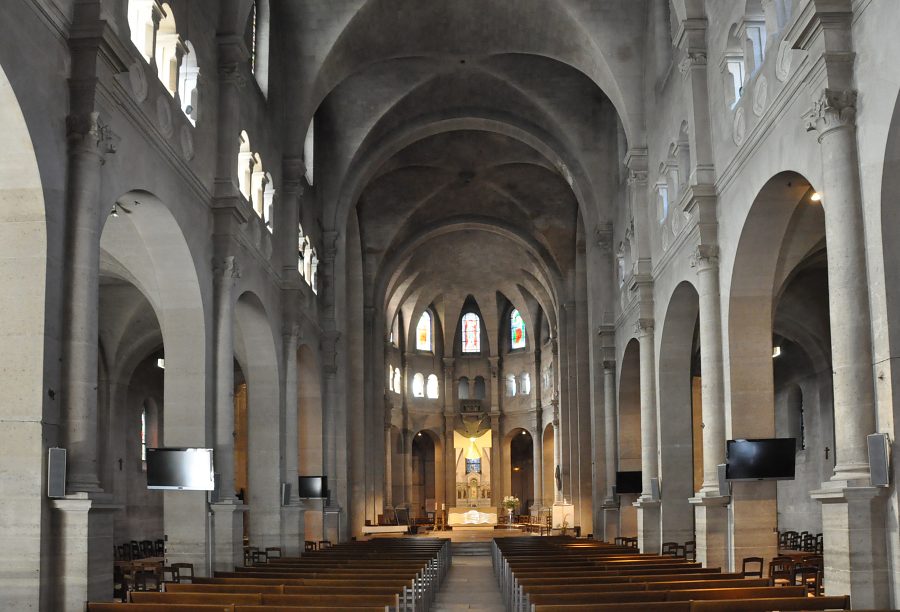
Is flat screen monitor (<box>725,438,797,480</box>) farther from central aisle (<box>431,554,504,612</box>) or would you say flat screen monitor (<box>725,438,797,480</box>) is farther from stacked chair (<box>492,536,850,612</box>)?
central aisle (<box>431,554,504,612</box>)

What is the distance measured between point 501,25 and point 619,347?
10681 millimetres

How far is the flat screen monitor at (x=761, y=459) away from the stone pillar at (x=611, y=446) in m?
15.3

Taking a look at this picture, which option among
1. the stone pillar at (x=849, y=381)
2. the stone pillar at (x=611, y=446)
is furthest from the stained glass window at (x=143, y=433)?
the stone pillar at (x=849, y=381)

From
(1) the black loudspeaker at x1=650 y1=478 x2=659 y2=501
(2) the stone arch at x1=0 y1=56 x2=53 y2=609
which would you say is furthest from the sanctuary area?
(1) the black loudspeaker at x1=650 y1=478 x2=659 y2=501

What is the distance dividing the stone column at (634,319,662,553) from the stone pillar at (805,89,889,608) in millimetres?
12541

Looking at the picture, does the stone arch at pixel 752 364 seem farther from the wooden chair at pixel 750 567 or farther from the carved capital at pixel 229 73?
the carved capital at pixel 229 73

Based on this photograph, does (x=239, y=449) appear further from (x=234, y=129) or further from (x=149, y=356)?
(x=234, y=129)

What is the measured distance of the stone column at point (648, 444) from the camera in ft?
80.8

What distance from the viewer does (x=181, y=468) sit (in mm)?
16906

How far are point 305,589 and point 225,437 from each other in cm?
643

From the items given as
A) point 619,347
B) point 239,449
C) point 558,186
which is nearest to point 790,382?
point 619,347

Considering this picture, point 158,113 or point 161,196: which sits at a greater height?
point 158,113

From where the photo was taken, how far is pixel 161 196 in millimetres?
16828

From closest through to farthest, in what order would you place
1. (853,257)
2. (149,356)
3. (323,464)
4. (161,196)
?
(853,257) < (161,196) < (323,464) < (149,356)
